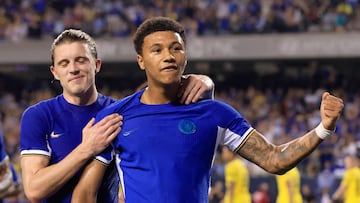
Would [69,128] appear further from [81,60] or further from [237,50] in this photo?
[237,50]

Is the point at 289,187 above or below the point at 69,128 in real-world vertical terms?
below

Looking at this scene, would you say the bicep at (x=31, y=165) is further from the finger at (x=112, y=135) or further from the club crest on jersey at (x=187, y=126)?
the club crest on jersey at (x=187, y=126)

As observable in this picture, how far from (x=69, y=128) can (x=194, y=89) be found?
76cm

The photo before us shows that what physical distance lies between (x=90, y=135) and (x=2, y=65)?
2078 centimetres

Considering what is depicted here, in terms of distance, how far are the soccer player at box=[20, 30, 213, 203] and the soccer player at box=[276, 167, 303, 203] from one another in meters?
9.10

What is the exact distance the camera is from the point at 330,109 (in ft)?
11.5

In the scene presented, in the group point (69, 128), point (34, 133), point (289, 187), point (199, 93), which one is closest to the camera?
point (199, 93)

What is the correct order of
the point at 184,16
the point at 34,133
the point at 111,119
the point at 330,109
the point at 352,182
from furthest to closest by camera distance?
the point at 184,16 < the point at 352,182 < the point at 34,133 < the point at 111,119 < the point at 330,109

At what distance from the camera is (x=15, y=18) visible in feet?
74.8

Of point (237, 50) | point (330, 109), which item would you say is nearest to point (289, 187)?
point (237, 50)

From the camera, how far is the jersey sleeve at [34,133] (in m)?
3.98

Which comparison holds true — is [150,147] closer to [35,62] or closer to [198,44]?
[198,44]

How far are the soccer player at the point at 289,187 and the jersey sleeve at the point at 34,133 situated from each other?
30.3ft

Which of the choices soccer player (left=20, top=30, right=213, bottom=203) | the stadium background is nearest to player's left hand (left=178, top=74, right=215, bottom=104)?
soccer player (left=20, top=30, right=213, bottom=203)
